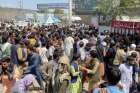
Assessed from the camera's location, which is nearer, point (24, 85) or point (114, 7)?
point (24, 85)

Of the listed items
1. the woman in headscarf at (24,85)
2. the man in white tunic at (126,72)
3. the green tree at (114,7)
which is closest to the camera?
the woman in headscarf at (24,85)

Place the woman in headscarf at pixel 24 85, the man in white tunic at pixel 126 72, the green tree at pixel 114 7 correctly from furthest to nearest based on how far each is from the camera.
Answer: the green tree at pixel 114 7 → the man in white tunic at pixel 126 72 → the woman in headscarf at pixel 24 85

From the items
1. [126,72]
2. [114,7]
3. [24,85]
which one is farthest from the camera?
[114,7]

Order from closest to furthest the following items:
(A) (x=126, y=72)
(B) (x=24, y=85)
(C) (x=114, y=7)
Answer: (B) (x=24, y=85)
(A) (x=126, y=72)
(C) (x=114, y=7)

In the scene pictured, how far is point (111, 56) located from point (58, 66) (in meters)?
3.43

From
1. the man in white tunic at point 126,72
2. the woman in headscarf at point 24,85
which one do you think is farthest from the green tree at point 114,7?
the woman in headscarf at point 24,85

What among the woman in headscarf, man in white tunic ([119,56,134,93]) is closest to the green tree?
man in white tunic ([119,56,134,93])

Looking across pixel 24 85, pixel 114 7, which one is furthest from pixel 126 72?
pixel 114 7

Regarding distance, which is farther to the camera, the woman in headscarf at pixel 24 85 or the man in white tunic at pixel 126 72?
the man in white tunic at pixel 126 72

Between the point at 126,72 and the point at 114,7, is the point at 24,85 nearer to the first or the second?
the point at 126,72

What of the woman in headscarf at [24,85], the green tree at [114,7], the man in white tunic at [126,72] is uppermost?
the woman in headscarf at [24,85]

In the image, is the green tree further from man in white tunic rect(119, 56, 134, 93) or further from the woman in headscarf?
the woman in headscarf

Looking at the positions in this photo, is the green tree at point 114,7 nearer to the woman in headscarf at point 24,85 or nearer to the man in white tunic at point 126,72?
the man in white tunic at point 126,72

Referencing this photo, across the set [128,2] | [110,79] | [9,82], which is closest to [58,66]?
[9,82]
